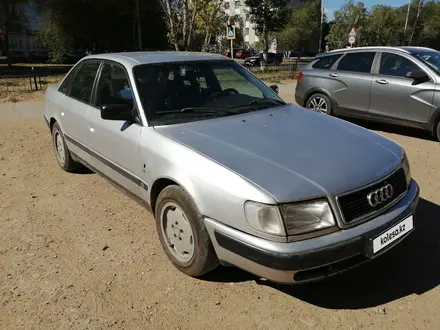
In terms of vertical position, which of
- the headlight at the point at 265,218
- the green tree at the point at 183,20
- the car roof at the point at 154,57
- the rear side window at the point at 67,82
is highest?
the green tree at the point at 183,20

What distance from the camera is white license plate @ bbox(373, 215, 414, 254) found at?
8.47 ft

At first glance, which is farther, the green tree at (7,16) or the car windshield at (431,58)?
the green tree at (7,16)

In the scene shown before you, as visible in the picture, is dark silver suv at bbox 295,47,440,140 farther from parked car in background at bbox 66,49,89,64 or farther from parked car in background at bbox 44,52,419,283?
parked car in background at bbox 66,49,89,64

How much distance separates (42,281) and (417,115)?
6.13 meters

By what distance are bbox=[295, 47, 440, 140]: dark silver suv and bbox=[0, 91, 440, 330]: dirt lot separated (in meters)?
2.89

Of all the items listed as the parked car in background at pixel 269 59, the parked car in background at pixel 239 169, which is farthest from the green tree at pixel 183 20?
the parked car in background at pixel 239 169

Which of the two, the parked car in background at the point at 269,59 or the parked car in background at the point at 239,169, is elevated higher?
the parked car in background at the point at 239,169

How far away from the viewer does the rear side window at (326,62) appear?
26.6ft

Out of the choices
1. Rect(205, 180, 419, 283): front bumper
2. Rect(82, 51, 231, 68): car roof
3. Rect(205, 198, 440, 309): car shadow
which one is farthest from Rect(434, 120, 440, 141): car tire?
Rect(205, 180, 419, 283): front bumper

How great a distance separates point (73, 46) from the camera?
40.2 metres

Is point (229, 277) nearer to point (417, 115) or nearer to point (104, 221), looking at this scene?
point (104, 221)

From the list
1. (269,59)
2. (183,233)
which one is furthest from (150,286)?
(269,59)

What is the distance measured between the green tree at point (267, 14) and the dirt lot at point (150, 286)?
78.7 ft

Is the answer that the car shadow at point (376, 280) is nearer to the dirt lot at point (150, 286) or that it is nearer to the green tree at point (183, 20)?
the dirt lot at point (150, 286)
